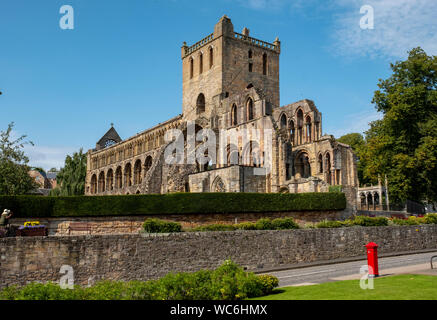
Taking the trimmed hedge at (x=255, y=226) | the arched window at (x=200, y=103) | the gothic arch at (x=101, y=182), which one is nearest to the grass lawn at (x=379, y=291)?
the trimmed hedge at (x=255, y=226)

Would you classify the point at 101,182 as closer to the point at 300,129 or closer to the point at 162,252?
the point at 300,129

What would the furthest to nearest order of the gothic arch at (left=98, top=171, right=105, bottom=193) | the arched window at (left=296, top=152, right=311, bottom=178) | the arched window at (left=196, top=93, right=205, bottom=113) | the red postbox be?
the gothic arch at (left=98, top=171, right=105, bottom=193), the arched window at (left=196, top=93, right=205, bottom=113), the arched window at (left=296, top=152, right=311, bottom=178), the red postbox

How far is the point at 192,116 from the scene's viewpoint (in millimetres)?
53969

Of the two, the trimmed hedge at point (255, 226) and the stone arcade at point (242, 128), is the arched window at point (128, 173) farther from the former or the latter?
the trimmed hedge at point (255, 226)

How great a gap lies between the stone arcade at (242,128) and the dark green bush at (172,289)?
2246cm

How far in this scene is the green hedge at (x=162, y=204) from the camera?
24.6 meters

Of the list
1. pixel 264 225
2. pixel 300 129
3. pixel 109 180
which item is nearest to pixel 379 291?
pixel 264 225

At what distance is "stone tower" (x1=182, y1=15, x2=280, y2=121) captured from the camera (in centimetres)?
5066

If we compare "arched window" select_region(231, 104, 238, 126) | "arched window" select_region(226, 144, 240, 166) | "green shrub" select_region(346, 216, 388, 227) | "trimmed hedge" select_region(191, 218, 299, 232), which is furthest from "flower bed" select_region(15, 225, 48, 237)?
"arched window" select_region(231, 104, 238, 126)

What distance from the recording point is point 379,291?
9.83m

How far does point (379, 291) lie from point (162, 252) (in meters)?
11.5

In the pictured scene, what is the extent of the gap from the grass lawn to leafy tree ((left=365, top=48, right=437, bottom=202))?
80.9ft

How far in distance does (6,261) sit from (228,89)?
37039 mm

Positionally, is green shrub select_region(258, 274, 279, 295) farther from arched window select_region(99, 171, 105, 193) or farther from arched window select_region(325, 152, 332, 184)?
arched window select_region(99, 171, 105, 193)
